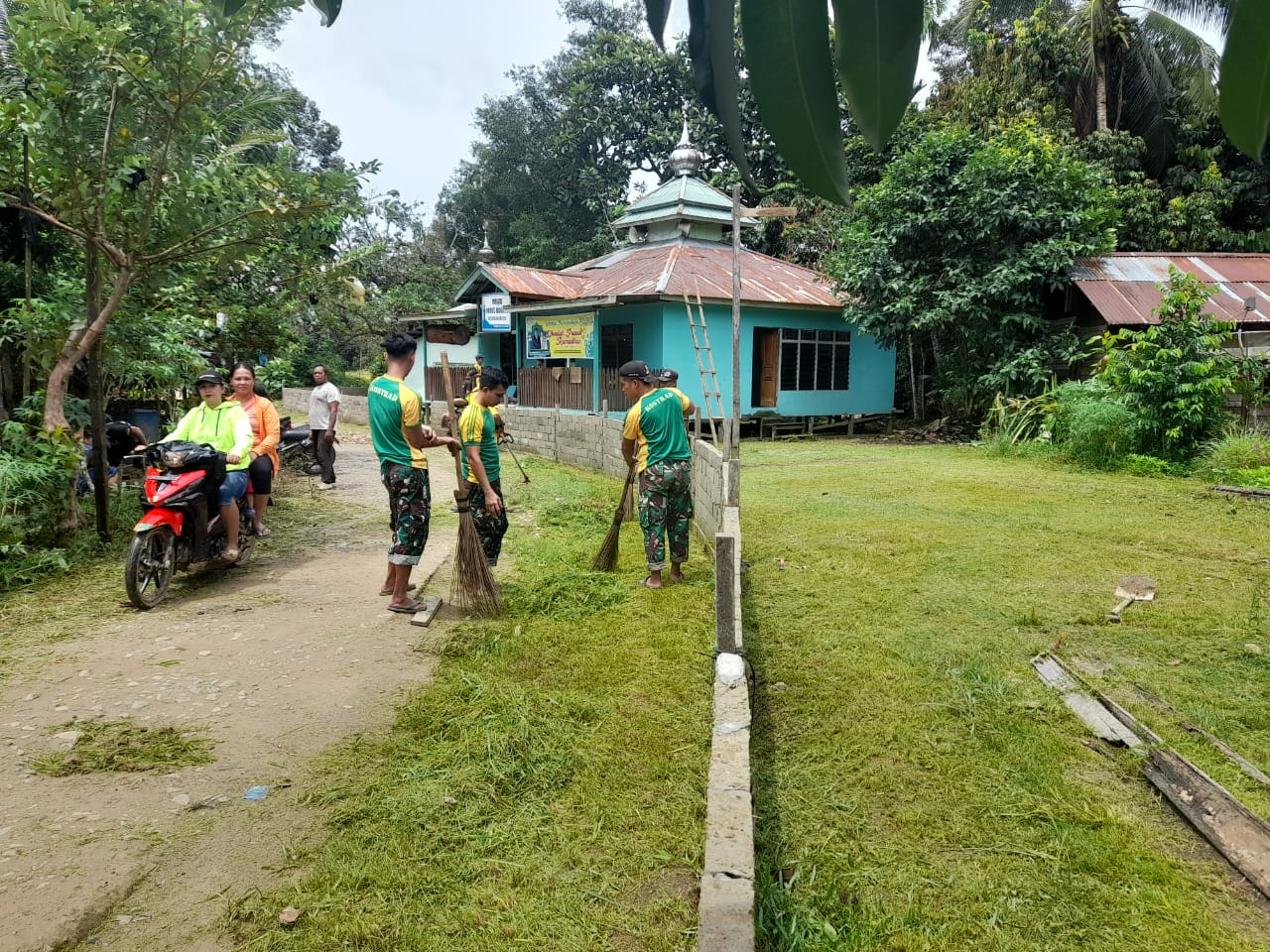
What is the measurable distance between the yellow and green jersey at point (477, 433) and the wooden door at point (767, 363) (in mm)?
12609

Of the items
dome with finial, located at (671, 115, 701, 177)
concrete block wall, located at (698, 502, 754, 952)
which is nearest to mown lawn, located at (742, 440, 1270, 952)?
concrete block wall, located at (698, 502, 754, 952)

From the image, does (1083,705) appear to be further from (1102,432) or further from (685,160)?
(685,160)

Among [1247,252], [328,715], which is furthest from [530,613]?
[1247,252]

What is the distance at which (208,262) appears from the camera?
24.3 feet

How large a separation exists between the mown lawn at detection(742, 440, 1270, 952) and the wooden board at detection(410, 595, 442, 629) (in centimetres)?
199

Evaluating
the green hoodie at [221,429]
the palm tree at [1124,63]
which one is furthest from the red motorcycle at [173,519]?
the palm tree at [1124,63]

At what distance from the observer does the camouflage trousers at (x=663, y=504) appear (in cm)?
571

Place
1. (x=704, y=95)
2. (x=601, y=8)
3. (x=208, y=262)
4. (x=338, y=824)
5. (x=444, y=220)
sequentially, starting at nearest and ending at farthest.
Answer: (x=704, y=95) < (x=338, y=824) < (x=208, y=262) < (x=601, y=8) < (x=444, y=220)

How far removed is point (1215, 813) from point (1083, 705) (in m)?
0.97

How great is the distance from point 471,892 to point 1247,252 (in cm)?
1861

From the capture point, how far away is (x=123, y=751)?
11.0ft

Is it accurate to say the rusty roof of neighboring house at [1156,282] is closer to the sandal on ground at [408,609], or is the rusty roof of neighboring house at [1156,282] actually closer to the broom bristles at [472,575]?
the broom bristles at [472,575]

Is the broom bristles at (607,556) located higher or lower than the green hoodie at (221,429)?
lower

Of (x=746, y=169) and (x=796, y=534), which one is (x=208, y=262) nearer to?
(x=796, y=534)
